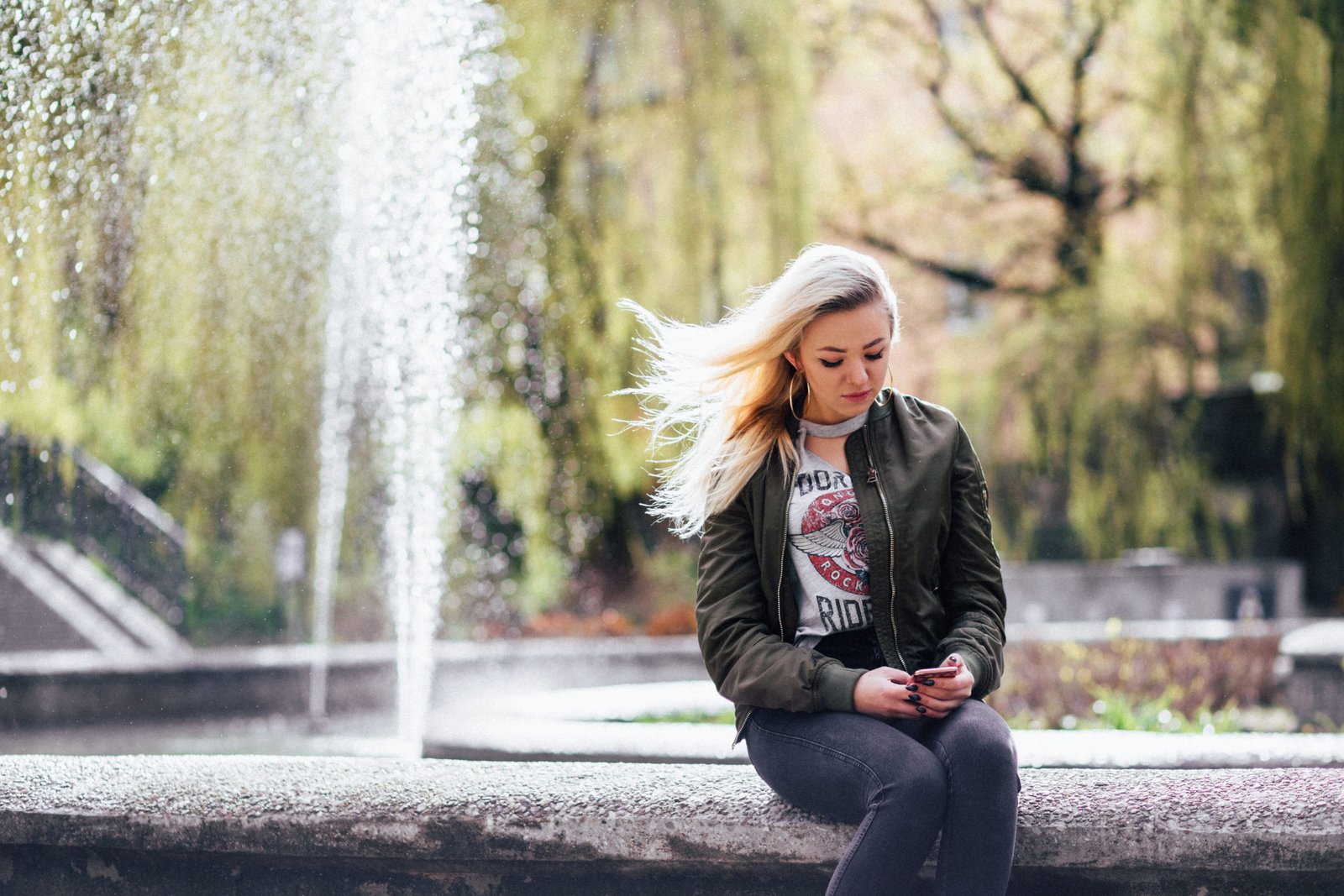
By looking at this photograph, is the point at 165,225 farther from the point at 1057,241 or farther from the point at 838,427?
the point at 1057,241

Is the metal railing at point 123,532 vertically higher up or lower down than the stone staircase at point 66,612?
higher up

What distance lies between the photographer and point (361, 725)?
26.6ft

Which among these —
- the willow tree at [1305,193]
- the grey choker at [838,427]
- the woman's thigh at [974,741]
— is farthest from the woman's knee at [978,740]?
the willow tree at [1305,193]

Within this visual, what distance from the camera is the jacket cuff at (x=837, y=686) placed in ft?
7.38

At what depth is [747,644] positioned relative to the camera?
2.37 metres

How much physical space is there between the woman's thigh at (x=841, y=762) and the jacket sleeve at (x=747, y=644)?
42 mm

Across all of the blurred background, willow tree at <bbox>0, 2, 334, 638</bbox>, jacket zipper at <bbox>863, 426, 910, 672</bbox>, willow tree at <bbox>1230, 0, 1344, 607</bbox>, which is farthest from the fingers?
willow tree at <bbox>1230, 0, 1344, 607</bbox>

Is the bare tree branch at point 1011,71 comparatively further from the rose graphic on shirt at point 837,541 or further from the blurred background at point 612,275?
the rose graphic on shirt at point 837,541

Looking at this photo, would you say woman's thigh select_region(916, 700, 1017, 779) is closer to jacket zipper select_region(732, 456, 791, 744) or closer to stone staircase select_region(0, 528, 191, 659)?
jacket zipper select_region(732, 456, 791, 744)

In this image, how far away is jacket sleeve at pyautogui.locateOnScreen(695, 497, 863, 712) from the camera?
228cm

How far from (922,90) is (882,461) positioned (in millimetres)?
→ 12484

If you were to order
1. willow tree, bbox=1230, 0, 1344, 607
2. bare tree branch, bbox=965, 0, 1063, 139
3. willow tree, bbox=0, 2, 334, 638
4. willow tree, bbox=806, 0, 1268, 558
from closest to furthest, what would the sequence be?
1. willow tree, bbox=0, 2, 334, 638
2. willow tree, bbox=1230, 0, 1344, 607
3. willow tree, bbox=806, 0, 1268, 558
4. bare tree branch, bbox=965, 0, 1063, 139

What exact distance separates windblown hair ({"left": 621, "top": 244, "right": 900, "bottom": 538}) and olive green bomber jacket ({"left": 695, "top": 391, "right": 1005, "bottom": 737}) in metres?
0.05

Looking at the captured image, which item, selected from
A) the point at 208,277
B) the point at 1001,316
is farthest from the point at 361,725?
the point at 1001,316
